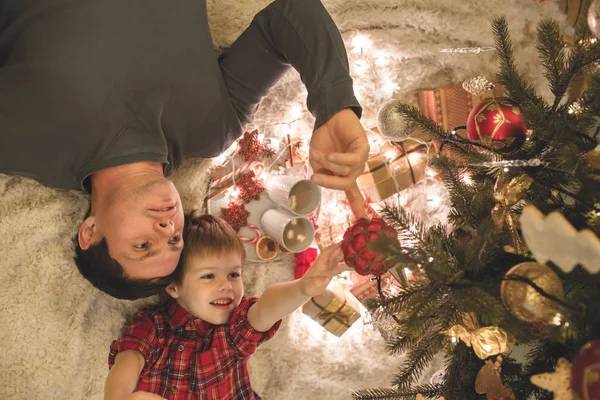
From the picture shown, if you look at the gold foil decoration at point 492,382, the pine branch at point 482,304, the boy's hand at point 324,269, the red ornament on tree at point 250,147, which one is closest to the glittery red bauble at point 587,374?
the pine branch at point 482,304

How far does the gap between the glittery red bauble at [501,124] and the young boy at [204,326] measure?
64 cm

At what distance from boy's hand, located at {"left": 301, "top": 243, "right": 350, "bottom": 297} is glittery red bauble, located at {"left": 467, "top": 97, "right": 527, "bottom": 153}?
1.39 feet

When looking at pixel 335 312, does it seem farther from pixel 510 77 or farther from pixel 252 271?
pixel 510 77

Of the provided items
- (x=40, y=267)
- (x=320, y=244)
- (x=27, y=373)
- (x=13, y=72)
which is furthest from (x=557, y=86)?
(x=27, y=373)

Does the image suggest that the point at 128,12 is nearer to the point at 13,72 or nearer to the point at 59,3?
the point at 59,3

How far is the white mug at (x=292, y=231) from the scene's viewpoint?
149 centimetres

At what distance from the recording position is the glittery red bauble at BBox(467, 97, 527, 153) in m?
1.00

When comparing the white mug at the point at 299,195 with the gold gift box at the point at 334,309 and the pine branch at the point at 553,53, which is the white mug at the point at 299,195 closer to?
the gold gift box at the point at 334,309

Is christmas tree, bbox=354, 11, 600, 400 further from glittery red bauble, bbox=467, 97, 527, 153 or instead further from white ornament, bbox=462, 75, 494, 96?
white ornament, bbox=462, 75, 494, 96

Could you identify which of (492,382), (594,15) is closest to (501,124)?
(594,15)

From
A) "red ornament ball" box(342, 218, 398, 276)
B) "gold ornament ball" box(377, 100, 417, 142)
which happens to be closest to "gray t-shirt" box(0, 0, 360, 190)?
"gold ornament ball" box(377, 100, 417, 142)

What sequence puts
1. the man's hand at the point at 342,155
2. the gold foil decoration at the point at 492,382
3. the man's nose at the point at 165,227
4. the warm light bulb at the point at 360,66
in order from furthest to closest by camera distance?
the warm light bulb at the point at 360,66
the man's nose at the point at 165,227
the man's hand at the point at 342,155
the gold foil decoration at the point at 492,382

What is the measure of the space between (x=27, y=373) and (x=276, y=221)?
831 mm

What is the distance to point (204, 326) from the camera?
146 cm
